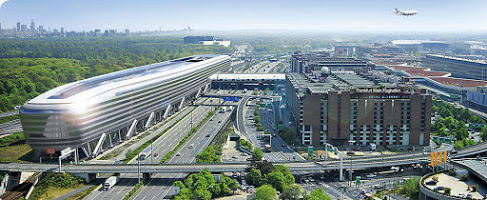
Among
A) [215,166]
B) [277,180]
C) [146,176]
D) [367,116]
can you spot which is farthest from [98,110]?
[367,116]

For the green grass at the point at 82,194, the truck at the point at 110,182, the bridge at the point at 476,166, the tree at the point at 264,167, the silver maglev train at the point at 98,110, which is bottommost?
the green grass at the point at 82,194

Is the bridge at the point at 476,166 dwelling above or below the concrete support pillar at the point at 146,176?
above

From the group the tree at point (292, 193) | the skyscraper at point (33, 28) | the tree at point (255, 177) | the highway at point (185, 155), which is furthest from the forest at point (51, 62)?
the tree at point (292, 193)

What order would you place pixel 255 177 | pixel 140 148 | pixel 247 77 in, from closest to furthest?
pixel 255 177, pixel 140 148, pixel 247 77

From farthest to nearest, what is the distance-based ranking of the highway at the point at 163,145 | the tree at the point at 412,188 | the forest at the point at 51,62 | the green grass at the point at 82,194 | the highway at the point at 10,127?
the forest at the point at 51,62
the highway at the point at 10,127
the highway at the point at 163,145
the green grass at the point at 82,194
the tree at the point at 412,188

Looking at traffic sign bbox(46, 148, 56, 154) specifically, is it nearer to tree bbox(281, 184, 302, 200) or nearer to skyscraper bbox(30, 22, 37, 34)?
tree bbox(281, 184, 302, 200)

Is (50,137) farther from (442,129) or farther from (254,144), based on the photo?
(442,129)

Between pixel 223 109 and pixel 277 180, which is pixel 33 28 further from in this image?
pixel 277 180

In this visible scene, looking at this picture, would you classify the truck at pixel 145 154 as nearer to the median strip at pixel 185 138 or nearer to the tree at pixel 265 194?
the median strip at pixel 185 138

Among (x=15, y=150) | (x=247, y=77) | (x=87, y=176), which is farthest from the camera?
(x=247, y=77)
